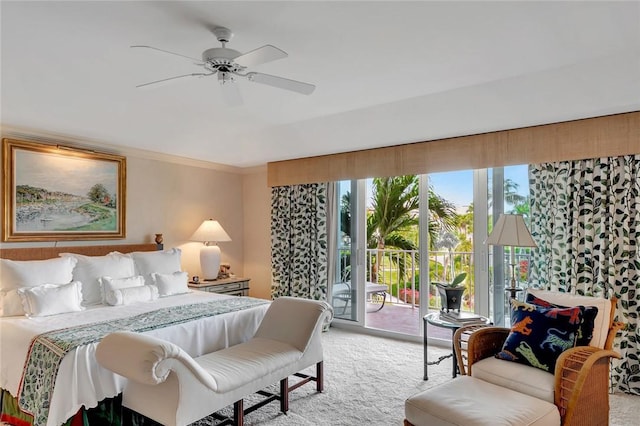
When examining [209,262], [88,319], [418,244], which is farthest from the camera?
[209,262]

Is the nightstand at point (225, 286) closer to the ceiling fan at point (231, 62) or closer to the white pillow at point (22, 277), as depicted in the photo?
the white pillow at point (22, 277)

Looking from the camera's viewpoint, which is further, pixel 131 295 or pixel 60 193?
pixel 60 193

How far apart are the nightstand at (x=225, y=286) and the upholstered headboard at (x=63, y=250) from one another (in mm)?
724

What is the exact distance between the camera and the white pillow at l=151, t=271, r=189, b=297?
4.08 meters

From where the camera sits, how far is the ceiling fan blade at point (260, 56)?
198 centimetres

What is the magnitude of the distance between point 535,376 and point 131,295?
3.41m

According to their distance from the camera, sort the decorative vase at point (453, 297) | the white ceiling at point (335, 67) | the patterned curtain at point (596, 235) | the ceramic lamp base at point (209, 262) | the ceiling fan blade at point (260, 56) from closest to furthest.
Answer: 1. the ceiling fan blade at point (260, 56)
2. the white ceiling at point (335, 67)
3. the patterned curtain at point (596, 235)
4. the decorative vase at point (453, 297)
5. the ceramic lamp base at point (209, 262)

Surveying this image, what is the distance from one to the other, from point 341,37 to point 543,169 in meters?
2.52

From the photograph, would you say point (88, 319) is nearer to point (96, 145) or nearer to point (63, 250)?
point (63, 250)

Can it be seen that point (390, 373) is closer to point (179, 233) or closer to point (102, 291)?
point (102, 291)

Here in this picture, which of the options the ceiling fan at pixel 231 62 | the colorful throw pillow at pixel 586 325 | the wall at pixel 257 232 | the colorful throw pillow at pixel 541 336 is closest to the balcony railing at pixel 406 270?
the wall at pixel 257 232

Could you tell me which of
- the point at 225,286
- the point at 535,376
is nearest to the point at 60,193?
the point at 225,286

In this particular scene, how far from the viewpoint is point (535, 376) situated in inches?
94.4

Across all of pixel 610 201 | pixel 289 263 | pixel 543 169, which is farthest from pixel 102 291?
pixel 610 201
